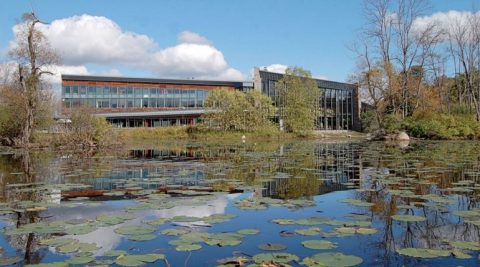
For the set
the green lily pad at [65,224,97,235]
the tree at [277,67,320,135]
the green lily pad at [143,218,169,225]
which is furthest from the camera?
the tree at [277,67,320,135]

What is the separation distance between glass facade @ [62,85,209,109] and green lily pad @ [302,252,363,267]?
5935cm

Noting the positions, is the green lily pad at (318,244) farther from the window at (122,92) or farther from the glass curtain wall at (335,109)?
the window at (122,92)

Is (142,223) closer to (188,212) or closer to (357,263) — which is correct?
(188,212)

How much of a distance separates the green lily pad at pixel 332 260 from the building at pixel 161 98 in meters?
52.4

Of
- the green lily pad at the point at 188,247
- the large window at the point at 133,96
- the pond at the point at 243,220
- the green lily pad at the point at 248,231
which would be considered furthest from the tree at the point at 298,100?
the green lily pad at the point at 188,247

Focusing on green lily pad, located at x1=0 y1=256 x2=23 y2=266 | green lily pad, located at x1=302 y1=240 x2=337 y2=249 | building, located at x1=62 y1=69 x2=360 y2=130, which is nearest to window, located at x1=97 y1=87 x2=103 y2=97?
building, located at x1=62 y1=69 x2=360 y2=130

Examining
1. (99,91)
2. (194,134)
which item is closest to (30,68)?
(194,134)

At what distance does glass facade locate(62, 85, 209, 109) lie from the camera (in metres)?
60.6

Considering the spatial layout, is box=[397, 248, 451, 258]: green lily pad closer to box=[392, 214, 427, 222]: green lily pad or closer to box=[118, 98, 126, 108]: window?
box=[392, 214, 427, 222]: green lily pad

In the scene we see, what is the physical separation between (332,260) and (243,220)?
2.59 metres

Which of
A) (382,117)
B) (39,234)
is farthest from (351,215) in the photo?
(382,117)

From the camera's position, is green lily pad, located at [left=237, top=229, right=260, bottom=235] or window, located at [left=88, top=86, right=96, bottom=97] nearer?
green lily pad, located at [left=237, top=229, right=260, bottom=235]

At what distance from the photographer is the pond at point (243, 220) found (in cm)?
483

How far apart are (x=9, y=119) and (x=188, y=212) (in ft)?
86.1
